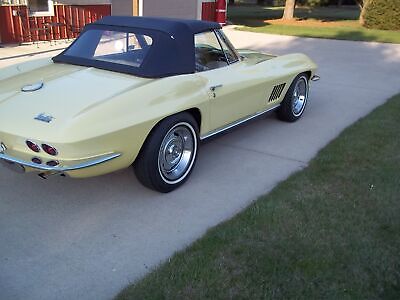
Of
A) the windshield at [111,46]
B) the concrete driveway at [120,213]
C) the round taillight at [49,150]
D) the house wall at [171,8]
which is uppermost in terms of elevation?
the windshield at [111,46]


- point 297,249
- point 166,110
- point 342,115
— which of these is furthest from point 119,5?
point 297,249

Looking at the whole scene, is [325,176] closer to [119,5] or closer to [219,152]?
[219,152]

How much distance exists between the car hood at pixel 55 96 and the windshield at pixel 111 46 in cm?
23

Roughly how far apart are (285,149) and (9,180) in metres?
2.97

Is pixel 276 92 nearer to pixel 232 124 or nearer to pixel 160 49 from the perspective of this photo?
pixel 232 124

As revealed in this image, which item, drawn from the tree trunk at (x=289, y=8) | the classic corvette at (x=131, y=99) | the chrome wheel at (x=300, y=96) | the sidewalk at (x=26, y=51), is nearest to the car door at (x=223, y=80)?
the classic corvette at (x=131, y=99)

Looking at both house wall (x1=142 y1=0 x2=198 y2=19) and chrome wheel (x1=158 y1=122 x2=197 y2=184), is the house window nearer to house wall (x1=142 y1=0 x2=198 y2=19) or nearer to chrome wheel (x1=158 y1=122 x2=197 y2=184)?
house wall (x1=142 y1=0 x2=198 y2=19)

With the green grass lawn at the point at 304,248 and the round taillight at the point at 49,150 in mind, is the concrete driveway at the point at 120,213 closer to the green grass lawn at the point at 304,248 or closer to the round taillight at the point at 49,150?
the green grass lawn at the point at 304,248

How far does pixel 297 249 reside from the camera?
3057mm

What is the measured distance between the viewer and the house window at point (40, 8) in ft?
38.5

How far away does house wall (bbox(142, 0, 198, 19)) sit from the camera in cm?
1500

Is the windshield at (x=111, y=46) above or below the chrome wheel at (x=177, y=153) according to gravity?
above

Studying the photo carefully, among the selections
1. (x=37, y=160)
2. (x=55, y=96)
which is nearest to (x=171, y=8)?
(x=55, y=96)

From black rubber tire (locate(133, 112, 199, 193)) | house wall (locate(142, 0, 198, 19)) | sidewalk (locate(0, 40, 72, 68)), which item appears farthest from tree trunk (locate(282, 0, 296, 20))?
black rubber tire (locate(133, 112, 199, 193))
